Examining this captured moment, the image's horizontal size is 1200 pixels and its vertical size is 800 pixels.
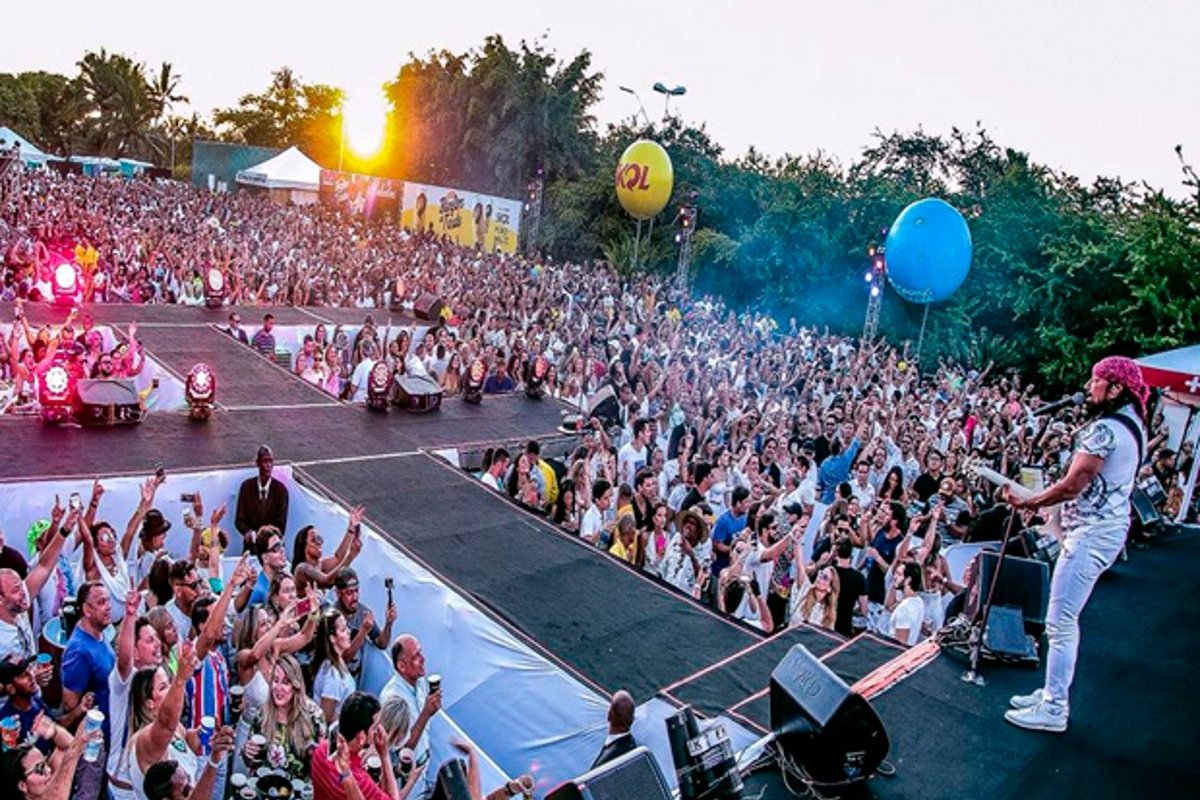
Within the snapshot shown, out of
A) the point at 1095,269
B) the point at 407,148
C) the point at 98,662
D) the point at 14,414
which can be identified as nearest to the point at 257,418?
the point at 14,414

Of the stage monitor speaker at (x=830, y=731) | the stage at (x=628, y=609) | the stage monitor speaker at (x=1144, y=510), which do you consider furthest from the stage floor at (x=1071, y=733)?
the stage monitor speaker at (x=1144, y=510)

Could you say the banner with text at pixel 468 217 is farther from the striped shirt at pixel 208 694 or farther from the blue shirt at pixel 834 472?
the striped shirt at pixel 208 694

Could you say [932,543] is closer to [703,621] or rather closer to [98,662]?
[703,621]

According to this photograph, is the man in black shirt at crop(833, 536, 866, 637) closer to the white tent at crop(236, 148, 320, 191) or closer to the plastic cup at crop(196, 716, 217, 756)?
the plastic cup at crop(196, 716, 217, 756)

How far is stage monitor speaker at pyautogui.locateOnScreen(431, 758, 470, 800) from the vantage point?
3.21 m

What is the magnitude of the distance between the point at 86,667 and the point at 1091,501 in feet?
14.6

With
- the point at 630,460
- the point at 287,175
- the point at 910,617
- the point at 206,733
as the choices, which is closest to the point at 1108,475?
the point at 910,617

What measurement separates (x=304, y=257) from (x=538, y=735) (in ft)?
49.2

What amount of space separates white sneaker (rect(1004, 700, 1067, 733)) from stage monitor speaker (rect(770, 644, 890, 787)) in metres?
0.78

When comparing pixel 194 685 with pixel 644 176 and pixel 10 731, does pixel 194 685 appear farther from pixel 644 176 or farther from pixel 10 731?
pixel 644 176

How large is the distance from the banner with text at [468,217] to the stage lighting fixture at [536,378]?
13.6m

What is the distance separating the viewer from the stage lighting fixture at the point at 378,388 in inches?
385

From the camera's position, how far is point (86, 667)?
403 cm

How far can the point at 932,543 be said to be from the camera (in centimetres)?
629
